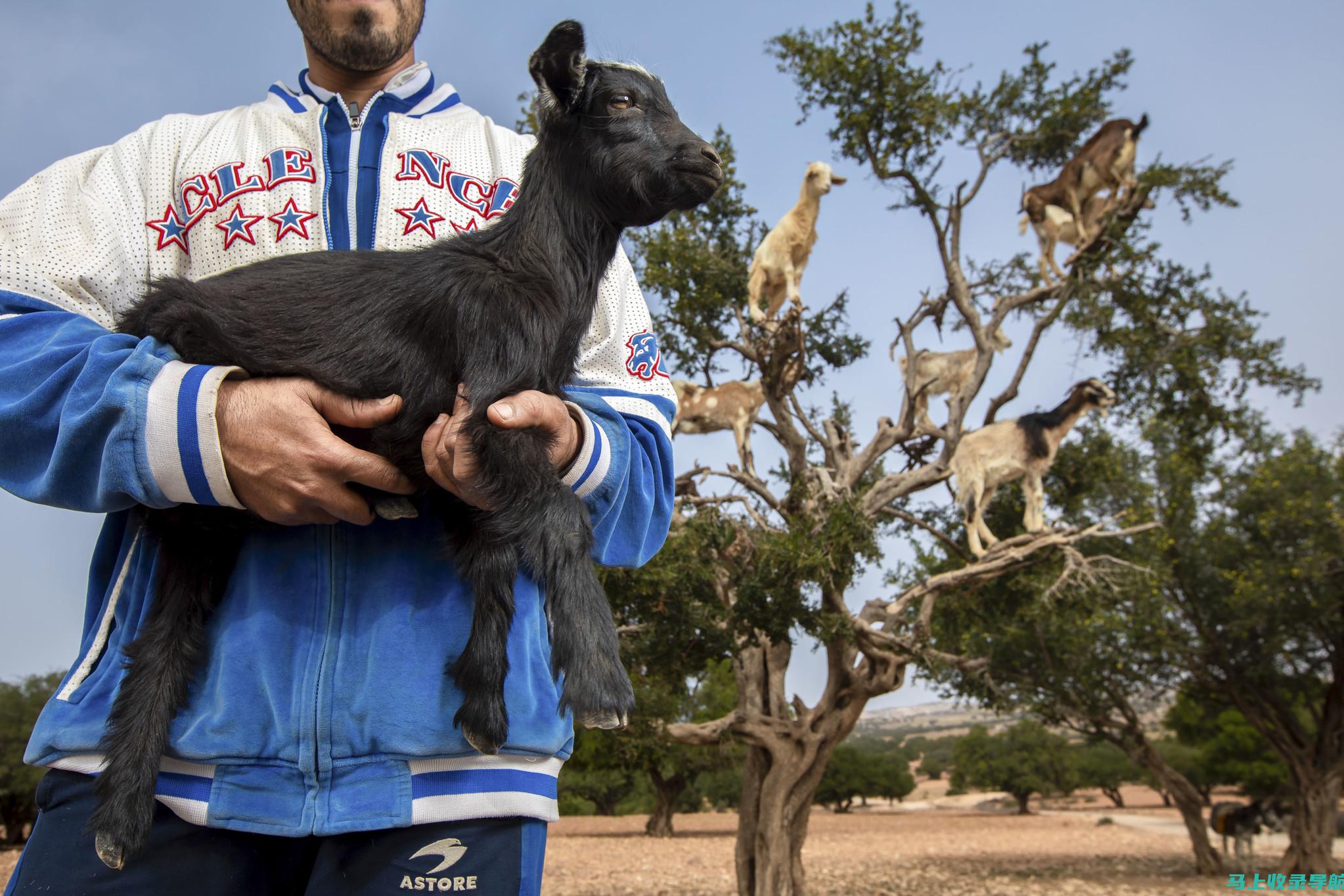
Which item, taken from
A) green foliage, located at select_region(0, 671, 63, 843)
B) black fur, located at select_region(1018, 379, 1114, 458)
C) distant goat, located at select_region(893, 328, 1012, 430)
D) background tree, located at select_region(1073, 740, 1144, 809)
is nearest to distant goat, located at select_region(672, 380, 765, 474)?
distant goat, located at select_region(893, 328, 1012, 430)

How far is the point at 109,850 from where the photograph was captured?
1349mm

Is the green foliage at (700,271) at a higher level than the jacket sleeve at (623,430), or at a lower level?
higher

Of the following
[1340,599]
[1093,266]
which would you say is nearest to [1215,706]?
[1340,599]

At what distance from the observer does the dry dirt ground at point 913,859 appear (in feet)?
43.3

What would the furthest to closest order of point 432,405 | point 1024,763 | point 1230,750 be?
point 1024,763 < point 1230,750 < point 432,405

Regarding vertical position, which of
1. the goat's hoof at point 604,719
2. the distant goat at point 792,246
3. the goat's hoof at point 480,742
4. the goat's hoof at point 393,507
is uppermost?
the distant goat at point 792,246

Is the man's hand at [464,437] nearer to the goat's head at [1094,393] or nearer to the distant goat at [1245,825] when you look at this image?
the goat's head at [1094,393]

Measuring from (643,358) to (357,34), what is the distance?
94 centimetres

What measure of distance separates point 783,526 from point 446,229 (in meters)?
8.10

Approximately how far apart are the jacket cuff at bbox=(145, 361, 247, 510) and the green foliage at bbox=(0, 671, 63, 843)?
626 inches

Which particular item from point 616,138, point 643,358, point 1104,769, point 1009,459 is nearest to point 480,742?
point 643,358

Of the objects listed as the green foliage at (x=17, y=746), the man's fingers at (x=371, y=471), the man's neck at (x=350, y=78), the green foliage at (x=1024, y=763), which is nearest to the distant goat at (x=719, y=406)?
the man's neck at (x=350, y=78)

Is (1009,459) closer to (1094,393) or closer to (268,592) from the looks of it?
(1094,393)

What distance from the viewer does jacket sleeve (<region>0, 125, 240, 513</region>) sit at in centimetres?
130
